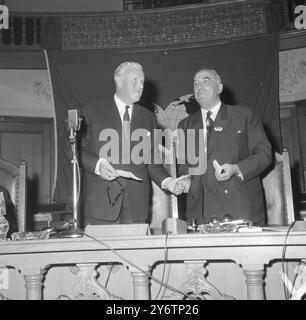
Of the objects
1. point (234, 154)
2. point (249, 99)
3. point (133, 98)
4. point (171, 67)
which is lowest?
point (234, 154)

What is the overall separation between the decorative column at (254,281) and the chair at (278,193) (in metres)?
1.12

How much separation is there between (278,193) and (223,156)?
530mm

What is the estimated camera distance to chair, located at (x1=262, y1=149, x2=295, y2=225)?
2.37m

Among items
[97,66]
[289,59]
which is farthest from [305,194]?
[97,66]

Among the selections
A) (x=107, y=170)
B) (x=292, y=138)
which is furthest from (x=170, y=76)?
(x=107, y=170)

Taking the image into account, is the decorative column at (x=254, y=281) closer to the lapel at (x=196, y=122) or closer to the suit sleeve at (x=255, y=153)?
the suit sleeve at (x=255, y=153)

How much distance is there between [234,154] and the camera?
6.78 ft

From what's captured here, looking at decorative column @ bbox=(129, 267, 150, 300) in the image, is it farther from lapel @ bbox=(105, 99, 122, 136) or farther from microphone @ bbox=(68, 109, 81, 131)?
lapel @ bbox=(105, 99, 122, 136)

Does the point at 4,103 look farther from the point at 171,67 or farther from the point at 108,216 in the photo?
the point at 108,216

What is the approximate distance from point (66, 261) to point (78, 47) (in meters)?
3.96

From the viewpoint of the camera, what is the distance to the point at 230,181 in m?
2.01

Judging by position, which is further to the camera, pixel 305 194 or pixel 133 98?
pixel 305 194

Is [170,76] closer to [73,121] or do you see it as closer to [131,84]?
[131,84]

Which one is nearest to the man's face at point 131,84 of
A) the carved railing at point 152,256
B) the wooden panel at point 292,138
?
the carved railing at point 152,256
